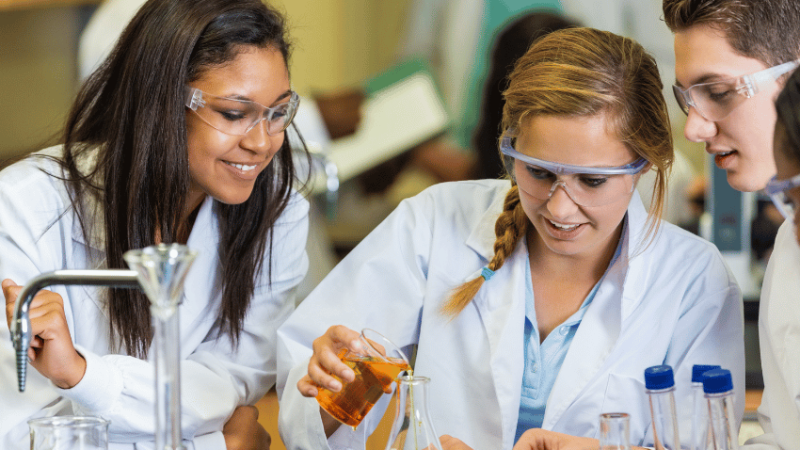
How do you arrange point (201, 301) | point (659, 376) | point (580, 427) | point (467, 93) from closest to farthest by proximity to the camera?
point (659, 376) → point (580, 427) → point (201, 301) → point (467, 93)

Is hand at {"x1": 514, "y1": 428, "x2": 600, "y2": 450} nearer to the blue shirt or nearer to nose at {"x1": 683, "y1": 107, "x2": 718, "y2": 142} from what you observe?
the blue shirt

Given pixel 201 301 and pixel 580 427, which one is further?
pixel 201 301

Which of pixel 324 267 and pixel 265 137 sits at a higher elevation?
pixel 265 137

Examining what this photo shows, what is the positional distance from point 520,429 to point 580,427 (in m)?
0.12

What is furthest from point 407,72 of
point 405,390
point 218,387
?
point 405,390

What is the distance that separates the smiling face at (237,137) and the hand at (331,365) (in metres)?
0.47

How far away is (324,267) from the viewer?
362cm

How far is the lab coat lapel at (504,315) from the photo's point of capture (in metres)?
1.65

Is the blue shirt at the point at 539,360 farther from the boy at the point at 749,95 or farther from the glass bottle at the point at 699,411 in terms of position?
the glass bottle at the point at 699,411

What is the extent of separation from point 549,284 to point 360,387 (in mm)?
660

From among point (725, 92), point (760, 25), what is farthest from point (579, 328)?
point (760, 25)

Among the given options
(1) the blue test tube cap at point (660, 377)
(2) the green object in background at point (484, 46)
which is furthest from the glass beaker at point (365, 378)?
(2) the green object in background at point (484, 46)

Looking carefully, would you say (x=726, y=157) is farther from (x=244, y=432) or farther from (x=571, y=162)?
(x=244, y=432)

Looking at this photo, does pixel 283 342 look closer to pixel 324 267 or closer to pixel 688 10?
pixel 688 10
